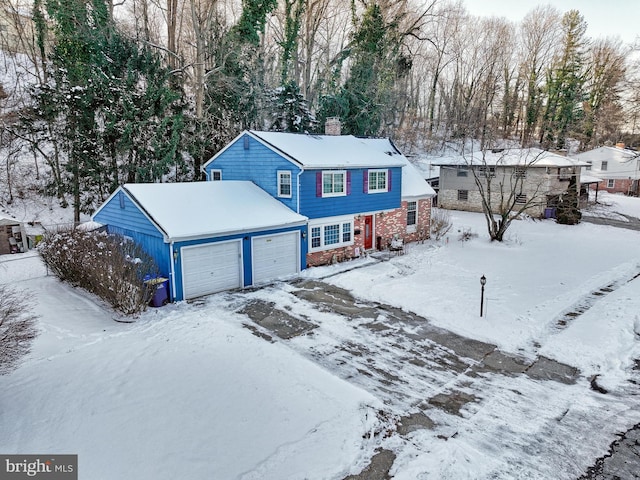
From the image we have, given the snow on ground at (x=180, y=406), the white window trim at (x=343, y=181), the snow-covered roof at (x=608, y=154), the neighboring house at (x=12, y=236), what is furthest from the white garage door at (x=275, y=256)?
the snow-covered roof at (x=608, y=154)

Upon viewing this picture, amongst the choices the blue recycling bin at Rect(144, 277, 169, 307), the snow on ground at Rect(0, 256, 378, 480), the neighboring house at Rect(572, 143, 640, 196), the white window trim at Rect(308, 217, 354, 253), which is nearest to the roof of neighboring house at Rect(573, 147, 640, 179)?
the neighboring house at Rect(572, 143, 640, 196)

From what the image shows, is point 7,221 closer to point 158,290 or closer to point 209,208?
point 209,208

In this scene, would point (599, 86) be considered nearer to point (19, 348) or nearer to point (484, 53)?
point (484, 53)

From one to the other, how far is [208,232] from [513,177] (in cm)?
2543

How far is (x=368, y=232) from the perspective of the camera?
1942 cm

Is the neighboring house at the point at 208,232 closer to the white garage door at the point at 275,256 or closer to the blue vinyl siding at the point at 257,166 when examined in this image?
the white garage door at the point at 275,256

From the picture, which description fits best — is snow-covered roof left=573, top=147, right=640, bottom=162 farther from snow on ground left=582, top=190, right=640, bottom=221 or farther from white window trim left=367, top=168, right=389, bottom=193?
white window trim left=367, top=168, right=389, bottom=193

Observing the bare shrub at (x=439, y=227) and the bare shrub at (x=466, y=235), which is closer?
the bare shrub at (x=466, y=235)

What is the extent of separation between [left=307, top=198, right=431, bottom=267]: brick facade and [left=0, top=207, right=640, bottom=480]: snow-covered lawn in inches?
176

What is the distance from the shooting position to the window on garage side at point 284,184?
16.2 metres

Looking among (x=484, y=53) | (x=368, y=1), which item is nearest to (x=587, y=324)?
(x=368, y=1)

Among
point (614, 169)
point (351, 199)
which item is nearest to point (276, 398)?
point (351, 199)

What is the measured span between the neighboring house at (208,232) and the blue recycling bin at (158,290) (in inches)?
8.3

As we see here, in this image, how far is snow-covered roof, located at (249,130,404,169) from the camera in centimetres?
1620
